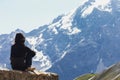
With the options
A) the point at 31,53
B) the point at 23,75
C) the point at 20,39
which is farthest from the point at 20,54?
the point at 23,75

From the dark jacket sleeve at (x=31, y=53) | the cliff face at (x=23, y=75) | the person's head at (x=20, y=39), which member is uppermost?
the person's head at (x=20, y=39)

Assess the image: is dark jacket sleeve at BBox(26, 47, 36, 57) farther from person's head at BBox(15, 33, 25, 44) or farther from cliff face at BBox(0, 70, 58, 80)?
cliff face at BBox(0, 70, 58, 80)

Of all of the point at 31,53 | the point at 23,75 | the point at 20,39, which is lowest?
the point at 23,75

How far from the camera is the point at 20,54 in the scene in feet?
63.0

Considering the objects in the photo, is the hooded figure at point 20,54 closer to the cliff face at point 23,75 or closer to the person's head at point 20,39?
the person's head at point 20,39

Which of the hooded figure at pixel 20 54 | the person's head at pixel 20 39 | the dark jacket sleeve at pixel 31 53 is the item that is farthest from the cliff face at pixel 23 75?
the person's head at pixel 20 39

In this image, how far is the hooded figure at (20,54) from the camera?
19.0 meters

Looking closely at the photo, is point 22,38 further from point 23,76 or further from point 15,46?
point 23,76

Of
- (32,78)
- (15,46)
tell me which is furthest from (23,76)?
(15,46)

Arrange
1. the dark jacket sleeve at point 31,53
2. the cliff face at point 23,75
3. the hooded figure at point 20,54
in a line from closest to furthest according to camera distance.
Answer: the cliff face at point 23,75 < the hooded figure at point 20,54 < the dark jacket sleeve at point 31,53

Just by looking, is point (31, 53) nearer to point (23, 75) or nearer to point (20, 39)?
point (20, 39)

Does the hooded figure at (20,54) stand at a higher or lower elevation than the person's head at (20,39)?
lower

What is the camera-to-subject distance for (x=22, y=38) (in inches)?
757

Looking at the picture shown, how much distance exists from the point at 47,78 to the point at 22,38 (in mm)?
2082
